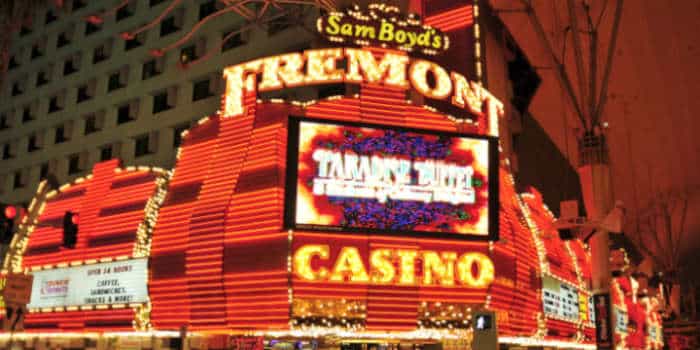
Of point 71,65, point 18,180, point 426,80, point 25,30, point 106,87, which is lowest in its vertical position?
point 426,80

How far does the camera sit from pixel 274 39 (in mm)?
31672

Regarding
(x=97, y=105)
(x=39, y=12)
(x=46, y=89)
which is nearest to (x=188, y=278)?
(x=97, y=105)

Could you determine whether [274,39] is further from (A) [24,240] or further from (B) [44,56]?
(B) [44,56]

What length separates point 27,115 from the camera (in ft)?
153

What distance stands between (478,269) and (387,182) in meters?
3.71

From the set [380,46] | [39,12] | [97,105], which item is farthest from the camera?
[39,12]

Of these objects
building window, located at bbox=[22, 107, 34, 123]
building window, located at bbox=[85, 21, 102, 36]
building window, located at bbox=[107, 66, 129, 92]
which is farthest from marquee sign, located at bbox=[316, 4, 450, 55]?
building window, located at bbox=[22, 107, 34, 123]

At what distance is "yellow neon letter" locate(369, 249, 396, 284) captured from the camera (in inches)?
746

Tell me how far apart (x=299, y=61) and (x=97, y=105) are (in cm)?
2402

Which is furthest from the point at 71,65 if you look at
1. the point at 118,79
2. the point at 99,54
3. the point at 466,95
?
the point at 466,95

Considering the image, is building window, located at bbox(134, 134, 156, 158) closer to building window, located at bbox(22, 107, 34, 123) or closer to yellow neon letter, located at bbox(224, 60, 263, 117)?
building window, located at bbox(22, 107, 34, 123)

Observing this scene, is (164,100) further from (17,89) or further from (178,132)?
(17,89)

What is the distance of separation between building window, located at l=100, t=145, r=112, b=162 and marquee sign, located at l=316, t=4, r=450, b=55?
72.1 feet

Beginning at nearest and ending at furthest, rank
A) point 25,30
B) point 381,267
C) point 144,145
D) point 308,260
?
point 308,260 → point 381,267 → point 144,145 → point 25,30
